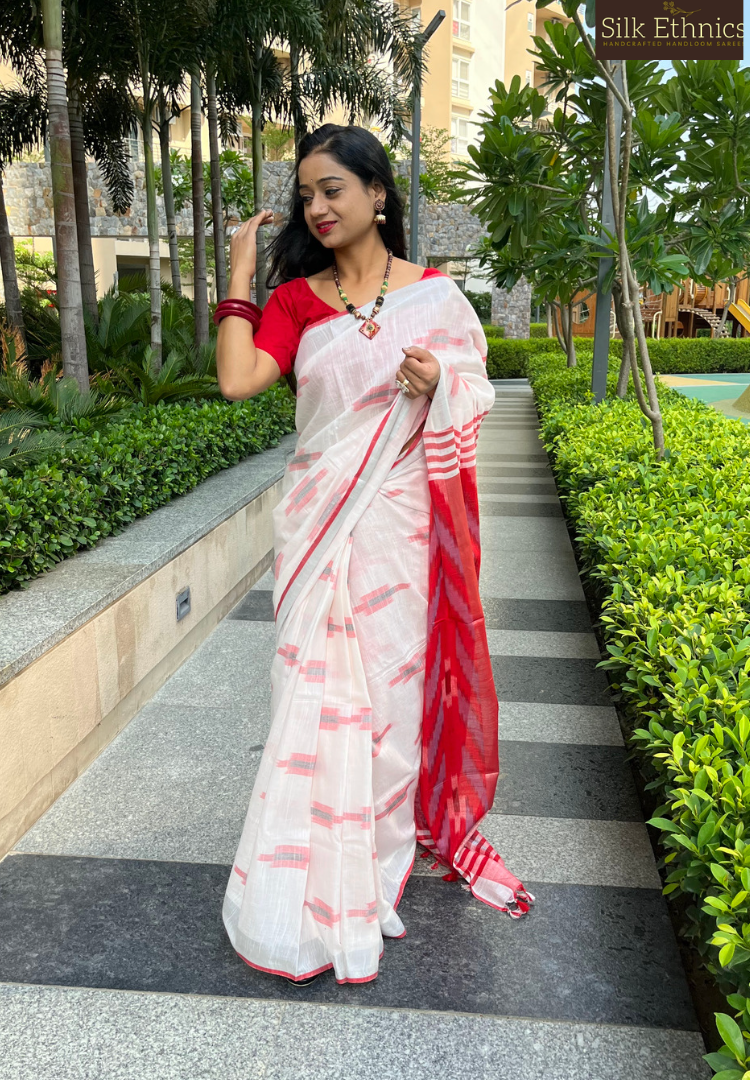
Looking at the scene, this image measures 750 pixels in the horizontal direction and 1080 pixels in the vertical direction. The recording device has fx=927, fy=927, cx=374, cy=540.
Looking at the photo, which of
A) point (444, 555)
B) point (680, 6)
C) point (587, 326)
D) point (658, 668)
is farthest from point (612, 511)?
point (587, 326)

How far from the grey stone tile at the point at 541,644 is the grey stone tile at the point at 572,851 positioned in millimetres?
1386

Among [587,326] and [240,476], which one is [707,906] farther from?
[587,326]

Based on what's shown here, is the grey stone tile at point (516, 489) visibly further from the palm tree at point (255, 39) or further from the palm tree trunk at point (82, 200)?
the palm tree trunk at point (82, 200)

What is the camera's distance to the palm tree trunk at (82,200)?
7477mm

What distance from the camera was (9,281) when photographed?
7.84 metres

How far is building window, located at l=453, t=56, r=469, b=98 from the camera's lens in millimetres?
41125

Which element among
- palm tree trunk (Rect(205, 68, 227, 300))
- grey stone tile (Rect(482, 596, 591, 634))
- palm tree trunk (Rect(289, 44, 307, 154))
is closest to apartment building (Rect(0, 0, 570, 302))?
palm tree trunk (Rect(289, 44, 307, 154))

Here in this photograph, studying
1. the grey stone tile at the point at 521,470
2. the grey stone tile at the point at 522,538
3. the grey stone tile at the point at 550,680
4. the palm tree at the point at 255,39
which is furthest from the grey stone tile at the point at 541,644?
the grey stone tile at the point at 521,470

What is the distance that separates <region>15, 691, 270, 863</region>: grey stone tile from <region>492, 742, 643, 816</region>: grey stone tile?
2.60ft

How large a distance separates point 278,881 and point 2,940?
705 millimetres

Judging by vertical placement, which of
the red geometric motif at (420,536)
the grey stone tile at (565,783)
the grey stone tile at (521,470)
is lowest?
the grey stone tile at (565,783)

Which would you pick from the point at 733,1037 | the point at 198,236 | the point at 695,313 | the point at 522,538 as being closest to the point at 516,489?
the point at 522,538

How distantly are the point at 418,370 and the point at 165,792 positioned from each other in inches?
61.1

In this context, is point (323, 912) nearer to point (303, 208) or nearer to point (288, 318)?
point (288, 318)
